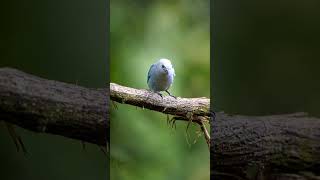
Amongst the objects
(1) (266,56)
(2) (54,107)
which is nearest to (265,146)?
(1) (266,56)

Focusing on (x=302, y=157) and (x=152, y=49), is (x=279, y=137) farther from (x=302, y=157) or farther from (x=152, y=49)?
(x=152, y=49)

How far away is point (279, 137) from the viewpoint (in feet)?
8.29

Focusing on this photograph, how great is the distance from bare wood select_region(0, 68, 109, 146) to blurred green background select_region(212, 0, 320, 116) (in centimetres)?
69

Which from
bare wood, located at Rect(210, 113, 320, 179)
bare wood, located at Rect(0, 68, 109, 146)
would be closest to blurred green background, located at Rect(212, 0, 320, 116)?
bare wood, located at Rect(210, 113, 320, 179)

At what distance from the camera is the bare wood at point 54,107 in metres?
2.66

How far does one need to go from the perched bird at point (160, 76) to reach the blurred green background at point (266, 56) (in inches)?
10.3

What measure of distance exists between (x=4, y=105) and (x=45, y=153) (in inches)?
15.1

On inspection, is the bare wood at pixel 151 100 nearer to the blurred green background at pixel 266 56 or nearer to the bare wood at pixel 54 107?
the bare wood at pixel 54 107

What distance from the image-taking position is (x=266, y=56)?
8.38ft

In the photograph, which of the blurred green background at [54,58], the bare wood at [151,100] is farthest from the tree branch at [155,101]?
the blurred green background at [54,58]

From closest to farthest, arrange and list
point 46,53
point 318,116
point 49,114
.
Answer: point 318,116
point 49,114
point 46,53

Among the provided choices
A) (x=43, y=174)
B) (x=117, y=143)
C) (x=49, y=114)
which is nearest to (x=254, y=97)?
(x=117, y=143)

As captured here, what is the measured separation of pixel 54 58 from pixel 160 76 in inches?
25.8

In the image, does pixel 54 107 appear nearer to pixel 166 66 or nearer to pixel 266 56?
pixel 166 66
